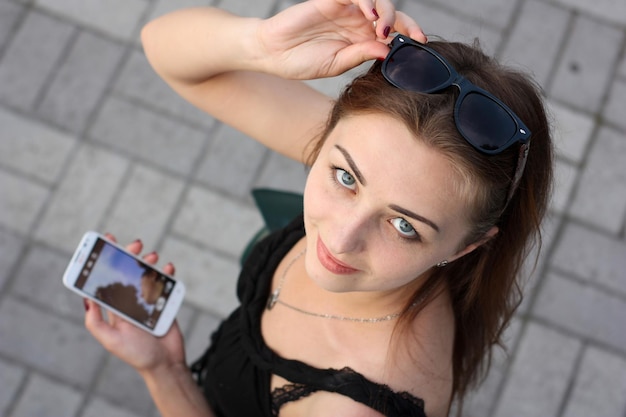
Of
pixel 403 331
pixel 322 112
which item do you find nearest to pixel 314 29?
pixel 322 112

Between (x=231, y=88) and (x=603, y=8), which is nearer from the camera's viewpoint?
(x=231, y=88)

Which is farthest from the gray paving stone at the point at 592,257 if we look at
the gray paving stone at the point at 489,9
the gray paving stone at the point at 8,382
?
the gray paving stone at the point at 8,382

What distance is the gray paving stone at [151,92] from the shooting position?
3.76m

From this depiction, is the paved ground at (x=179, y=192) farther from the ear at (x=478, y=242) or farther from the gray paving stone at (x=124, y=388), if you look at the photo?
the ear at (x=478, y=242)

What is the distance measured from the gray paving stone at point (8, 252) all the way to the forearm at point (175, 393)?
1.65m

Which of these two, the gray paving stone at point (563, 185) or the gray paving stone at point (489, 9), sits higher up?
the gray paving stone at point (489, 9)

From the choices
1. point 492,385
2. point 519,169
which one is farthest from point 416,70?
point 492,385

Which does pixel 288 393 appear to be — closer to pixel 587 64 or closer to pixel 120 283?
pixel 120 283

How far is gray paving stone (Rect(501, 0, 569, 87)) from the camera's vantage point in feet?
13.0

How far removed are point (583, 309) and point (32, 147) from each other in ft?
9.99

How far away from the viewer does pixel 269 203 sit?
248 centimetres

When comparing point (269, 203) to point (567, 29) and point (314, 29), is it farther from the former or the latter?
point (567, 29)

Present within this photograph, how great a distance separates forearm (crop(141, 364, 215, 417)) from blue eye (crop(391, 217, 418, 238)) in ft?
3.24

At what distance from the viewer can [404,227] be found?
1.56 m
